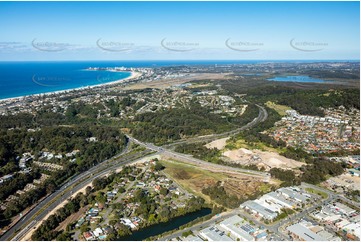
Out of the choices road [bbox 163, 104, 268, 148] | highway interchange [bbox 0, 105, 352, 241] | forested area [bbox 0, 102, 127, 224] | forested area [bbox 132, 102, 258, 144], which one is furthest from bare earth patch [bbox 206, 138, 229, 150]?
forested area [bbox 0, 102, 127, 224]

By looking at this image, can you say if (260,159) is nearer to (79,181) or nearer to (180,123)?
(180,123)

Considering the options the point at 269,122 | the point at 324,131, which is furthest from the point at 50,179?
the point at 324,131

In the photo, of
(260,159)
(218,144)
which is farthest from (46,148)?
(260,159)

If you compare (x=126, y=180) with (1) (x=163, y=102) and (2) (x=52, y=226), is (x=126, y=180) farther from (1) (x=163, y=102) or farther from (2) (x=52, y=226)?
(1) (x=163, y=102)

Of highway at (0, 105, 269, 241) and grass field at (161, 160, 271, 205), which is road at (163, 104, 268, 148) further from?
grass field at (161, 160, 271, 205)

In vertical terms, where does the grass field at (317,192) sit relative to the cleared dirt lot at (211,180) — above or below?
above

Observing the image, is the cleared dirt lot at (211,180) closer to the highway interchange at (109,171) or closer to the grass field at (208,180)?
the grass field at (208,180)

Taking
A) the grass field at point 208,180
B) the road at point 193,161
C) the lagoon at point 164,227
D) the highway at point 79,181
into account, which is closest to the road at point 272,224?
the lagoon at point 164,227

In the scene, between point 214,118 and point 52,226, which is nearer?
point 52,226
